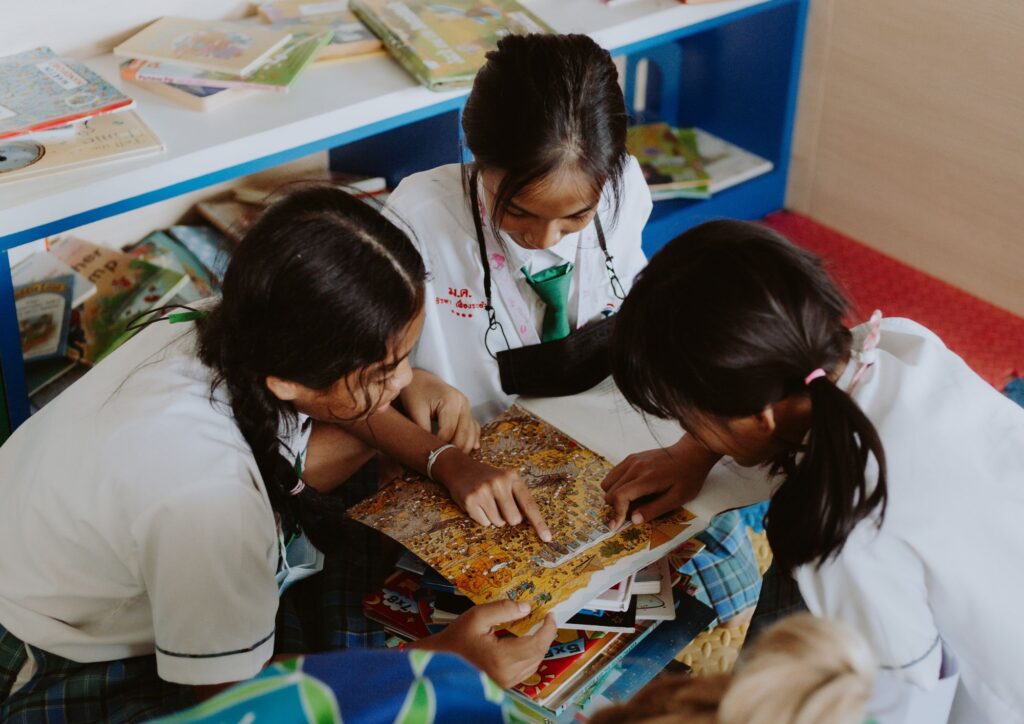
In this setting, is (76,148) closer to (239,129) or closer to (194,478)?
(239,129)

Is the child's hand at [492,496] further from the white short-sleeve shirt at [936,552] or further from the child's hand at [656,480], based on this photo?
the white short-sleeve shirt at [936,552]

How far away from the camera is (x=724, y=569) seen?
1.46 metres

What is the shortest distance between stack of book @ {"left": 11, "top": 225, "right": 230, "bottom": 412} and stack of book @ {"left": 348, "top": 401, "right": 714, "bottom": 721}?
2.49ft

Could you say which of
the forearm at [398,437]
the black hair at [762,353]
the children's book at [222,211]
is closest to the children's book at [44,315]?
the children's book at [222,211]

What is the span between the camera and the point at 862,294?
2320mm

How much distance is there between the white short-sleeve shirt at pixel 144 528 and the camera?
3.39ft

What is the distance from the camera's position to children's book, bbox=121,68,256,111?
1.74 metres

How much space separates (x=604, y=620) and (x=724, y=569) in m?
0.35

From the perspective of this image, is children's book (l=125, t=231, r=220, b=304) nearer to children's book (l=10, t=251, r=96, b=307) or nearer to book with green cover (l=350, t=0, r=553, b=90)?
children's book (l=10, t=251, r=96, b=307)

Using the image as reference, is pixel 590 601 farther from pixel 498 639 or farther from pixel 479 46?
pixel 479 46

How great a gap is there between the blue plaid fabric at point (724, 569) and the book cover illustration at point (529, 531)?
257mm

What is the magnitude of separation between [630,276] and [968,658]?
28.6 inches

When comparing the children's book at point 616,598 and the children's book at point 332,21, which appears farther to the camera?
the children's book at point 332,21

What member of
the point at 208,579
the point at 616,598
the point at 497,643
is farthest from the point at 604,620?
the point at 208,579
